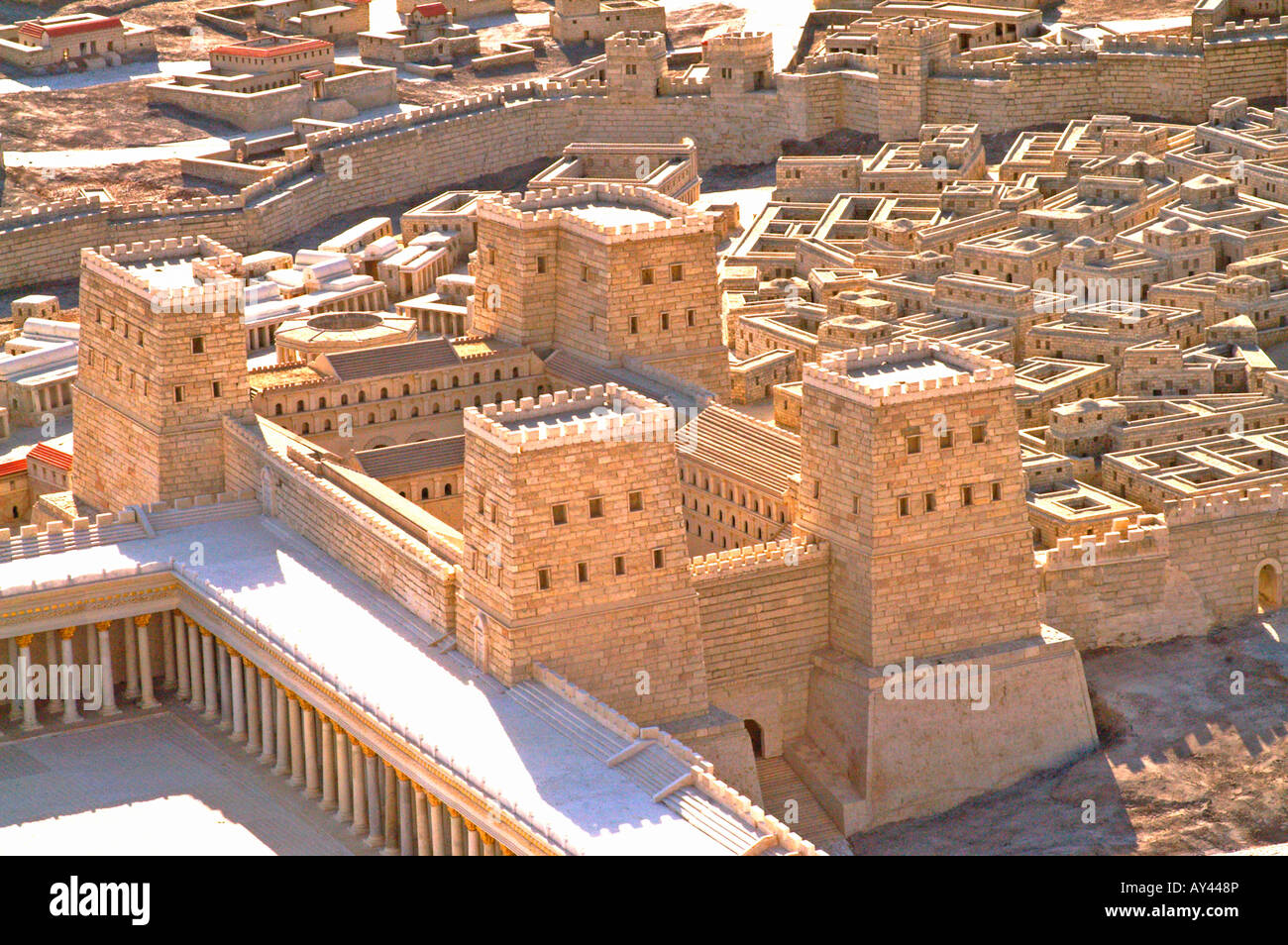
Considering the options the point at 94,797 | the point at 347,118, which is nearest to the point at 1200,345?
the point at 94,797

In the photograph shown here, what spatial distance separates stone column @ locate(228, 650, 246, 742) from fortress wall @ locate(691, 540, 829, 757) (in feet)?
52.2

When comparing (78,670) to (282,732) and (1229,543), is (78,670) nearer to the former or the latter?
(282,732)

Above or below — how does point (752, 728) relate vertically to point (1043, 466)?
below

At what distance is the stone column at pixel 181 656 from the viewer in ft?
291

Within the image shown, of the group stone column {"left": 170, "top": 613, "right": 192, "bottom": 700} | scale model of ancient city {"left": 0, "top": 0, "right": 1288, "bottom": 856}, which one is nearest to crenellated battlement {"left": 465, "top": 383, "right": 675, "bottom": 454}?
scale model of ancient city {"left": 0, "top": 0, "right": 1288, "bottom": 856}

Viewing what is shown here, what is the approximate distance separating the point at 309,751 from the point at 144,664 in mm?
8981

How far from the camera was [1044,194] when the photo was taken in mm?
125250

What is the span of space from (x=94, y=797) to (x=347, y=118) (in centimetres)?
7859

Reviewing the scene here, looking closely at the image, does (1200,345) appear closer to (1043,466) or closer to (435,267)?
(1043,466)

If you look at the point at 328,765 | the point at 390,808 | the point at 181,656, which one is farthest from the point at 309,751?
the point at 181,656

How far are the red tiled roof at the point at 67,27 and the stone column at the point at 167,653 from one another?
263 feet

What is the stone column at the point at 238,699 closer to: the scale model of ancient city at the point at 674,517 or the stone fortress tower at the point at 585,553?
the scale model of ancient city at the point at 674,517

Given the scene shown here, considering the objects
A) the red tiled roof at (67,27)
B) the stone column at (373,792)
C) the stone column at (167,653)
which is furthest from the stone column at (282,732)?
the red tiled roof at (67,27)

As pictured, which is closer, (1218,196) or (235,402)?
(235,402)
